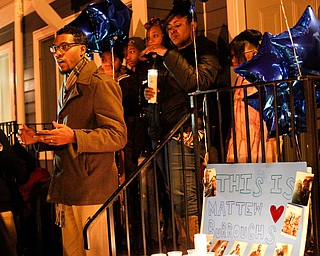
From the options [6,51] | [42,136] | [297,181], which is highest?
[6,51]

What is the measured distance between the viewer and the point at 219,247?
327 centimetres

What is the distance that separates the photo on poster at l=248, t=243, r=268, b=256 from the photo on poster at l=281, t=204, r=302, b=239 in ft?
0.49

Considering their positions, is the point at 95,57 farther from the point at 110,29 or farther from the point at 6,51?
the point at 6,51

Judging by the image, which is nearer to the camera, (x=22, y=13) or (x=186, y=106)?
(x=186, y=106)

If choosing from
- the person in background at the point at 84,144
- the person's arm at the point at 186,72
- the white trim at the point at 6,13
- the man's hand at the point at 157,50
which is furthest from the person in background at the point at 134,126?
the white trim at the point at 6,13

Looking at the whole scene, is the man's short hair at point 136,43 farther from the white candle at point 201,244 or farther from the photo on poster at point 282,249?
the photo on poster at point 282,249

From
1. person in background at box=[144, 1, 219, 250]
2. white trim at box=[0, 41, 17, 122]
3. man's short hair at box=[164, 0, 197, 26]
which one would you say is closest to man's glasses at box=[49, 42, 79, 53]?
person in background at box=[144, 1, 219, 250]

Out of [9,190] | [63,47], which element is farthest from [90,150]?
[9,190]

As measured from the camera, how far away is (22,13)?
8641 mm

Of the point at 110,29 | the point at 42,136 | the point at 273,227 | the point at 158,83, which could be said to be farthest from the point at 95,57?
the point at 273,227

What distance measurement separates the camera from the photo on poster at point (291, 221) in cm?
290

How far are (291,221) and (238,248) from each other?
1.29 ft

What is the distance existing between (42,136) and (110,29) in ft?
6.90

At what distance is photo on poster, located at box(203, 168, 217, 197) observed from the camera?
3.40 m
